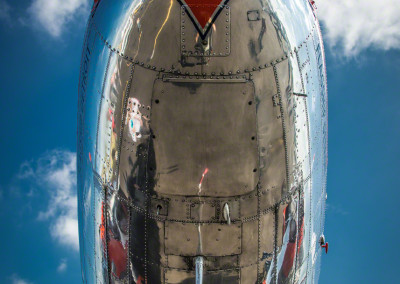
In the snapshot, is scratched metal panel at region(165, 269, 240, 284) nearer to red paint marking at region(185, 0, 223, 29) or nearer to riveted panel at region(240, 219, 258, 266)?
riveted panel at region(240, 219, 258, 266)

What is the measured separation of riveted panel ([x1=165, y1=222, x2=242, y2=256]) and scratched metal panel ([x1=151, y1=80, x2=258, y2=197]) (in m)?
0.54

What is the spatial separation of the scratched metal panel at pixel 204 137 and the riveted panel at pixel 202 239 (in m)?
0.54

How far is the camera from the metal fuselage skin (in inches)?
315

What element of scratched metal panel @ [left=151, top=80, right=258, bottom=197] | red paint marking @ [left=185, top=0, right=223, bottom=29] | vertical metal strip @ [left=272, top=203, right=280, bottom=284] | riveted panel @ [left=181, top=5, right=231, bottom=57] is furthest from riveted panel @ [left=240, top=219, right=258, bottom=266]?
red paint marking @ [left=185, top=0, right=223, bottom=29]

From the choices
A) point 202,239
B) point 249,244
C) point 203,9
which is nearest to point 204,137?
point 202,239

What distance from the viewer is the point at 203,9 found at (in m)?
7.95

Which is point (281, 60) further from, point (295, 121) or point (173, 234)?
point (173, 234)

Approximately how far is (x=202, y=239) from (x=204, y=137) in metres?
1.57

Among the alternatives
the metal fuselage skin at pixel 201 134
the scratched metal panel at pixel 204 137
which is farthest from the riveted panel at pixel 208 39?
the scratched metal panel at pixel 204 137

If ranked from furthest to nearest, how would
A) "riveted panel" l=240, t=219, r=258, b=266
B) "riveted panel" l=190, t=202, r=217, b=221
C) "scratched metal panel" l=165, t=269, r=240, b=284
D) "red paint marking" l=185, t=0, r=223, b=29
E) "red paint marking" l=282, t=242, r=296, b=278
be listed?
1. "red paint marking" l=282, t=242, r=296, b=278
2. "scratched metal panel" l=165, t=269, r=240, b=284
3. "riveted panel" l=240, t=219, r=258, b=266
4. "riveted panel" l=190, t=202, r=217, b=221
5. "red paint marking" l=185, t=0, r=223, b=29

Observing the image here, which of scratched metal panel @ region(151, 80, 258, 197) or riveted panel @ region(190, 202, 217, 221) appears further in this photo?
riveted panel @ region(190, 202, 217, 221)

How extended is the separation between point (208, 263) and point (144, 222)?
113 cm

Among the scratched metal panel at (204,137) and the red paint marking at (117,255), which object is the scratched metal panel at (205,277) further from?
the scratched metal panel at (204,137)

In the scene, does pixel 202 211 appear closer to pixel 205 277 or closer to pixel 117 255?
pixel 205 277
